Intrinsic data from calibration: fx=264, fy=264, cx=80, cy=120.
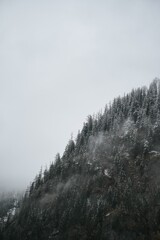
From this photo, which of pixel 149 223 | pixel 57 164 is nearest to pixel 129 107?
pixel 57 164

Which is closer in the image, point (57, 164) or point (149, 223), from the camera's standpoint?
point (149, 223)

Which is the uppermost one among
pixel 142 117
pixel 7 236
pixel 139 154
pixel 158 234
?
pixel 142 117

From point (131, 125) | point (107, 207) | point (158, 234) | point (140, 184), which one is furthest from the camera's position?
point (131, 125)

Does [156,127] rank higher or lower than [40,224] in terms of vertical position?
higher

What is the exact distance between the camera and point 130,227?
106250 millimetres

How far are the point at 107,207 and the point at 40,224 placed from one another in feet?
128

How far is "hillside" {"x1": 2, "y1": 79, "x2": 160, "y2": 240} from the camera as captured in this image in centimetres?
11112

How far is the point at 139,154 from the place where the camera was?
15062 centimetres

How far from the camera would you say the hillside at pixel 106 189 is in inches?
4375

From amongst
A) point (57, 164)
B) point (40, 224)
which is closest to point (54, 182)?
point (57, 164)

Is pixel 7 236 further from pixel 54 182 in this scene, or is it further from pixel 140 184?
pixel 140 184

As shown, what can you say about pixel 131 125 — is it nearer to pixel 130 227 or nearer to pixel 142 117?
pixel 142 117

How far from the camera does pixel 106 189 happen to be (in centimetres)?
13588

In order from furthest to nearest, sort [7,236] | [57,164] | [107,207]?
[57,164] < [7,236] < [107,207]
